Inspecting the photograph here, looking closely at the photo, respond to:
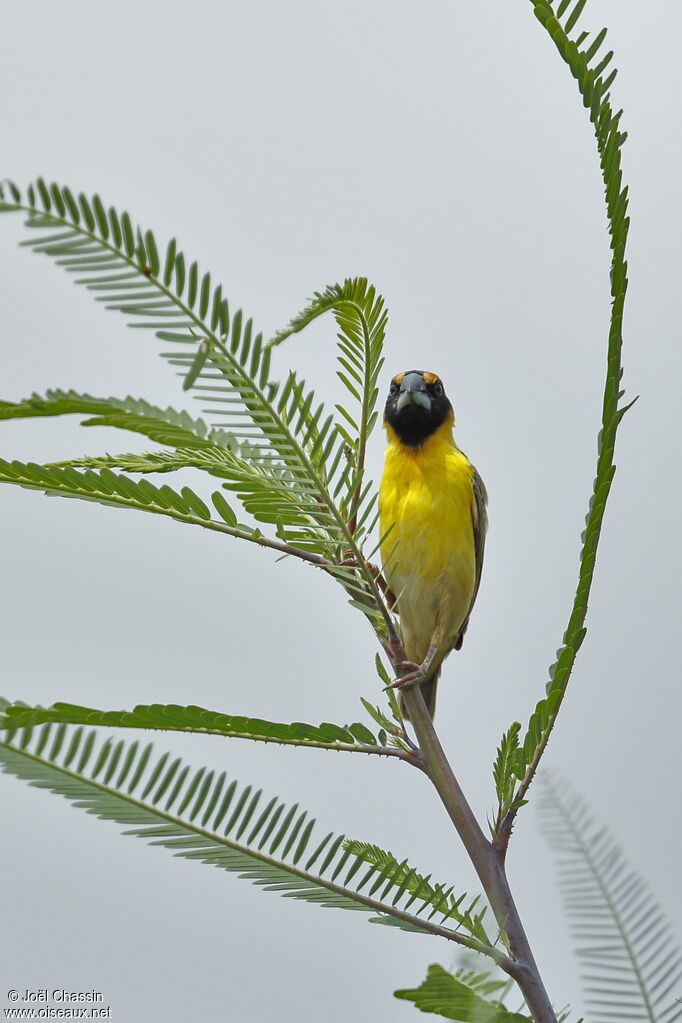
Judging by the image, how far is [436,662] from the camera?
5395 mm

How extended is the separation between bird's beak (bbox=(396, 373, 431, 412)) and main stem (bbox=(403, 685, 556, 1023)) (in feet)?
10.2

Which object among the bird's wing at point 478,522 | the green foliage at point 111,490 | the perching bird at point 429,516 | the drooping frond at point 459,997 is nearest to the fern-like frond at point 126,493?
the green foliage at point 111,490

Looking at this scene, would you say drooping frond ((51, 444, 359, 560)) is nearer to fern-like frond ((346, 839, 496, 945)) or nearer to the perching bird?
fern-like frond ((346, 839, 496, 945))

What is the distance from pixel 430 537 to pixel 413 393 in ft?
1.97

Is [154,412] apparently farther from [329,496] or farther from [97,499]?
[329,496]

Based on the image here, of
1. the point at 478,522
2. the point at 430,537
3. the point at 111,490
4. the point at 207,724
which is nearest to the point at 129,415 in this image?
the point at 111,490

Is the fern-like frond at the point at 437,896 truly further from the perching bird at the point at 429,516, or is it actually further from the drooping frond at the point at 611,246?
the perching bird at the point at 429,516

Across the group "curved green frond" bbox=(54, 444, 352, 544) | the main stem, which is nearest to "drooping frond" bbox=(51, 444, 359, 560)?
"curved green frond" bbox=(54, 444, 352, 544)

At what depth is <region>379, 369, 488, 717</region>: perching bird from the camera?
461cm

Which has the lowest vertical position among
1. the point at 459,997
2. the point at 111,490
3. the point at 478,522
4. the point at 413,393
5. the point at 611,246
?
the point at 459,997

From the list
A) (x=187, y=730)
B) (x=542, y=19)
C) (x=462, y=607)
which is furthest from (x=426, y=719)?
(x=462, y=607)

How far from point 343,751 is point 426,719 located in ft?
0.42

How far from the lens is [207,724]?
147cm

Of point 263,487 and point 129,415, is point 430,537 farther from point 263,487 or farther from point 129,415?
point 129,415
